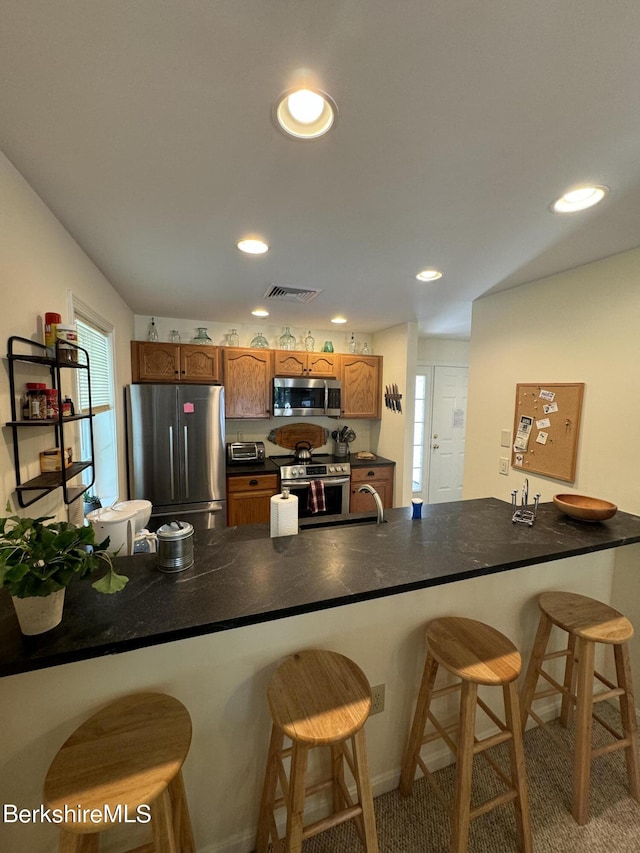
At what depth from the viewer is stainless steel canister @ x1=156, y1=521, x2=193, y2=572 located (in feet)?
3.71

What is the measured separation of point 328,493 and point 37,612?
294 cm

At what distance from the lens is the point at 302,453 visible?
3.93m

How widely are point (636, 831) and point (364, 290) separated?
2953mm

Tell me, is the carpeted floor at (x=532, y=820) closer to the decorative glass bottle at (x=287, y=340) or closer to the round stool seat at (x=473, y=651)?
the round stool seat at (x=473, y=651)

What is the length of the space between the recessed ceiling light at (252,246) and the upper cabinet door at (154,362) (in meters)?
1.80

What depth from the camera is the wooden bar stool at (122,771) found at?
72 centimetres

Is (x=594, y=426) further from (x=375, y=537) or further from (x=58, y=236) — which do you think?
(x=58, y=236)

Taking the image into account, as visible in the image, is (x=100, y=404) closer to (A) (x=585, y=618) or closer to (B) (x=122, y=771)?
(B) (x=122, y=771)

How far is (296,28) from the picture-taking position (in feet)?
2.37

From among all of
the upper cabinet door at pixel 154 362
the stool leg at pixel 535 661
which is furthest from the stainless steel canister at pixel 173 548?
the upper cabinet door at pixel 154 362

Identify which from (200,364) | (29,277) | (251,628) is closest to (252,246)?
(29,277)

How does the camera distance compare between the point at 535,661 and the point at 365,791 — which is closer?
the point at 365,791

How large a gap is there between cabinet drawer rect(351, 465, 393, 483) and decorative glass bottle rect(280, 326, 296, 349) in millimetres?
1582

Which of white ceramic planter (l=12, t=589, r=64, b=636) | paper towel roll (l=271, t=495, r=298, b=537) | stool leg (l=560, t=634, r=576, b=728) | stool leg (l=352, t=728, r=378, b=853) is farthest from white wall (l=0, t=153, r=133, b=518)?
stool leg (l=560, t=634, r=576, b=728)
